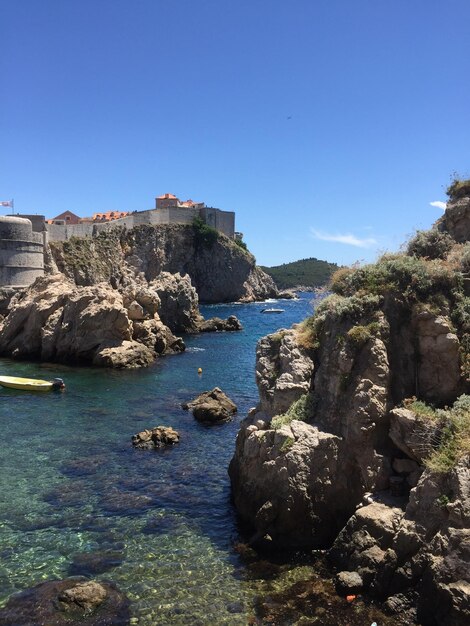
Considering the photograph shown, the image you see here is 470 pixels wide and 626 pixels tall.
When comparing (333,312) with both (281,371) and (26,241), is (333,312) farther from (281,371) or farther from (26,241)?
(26,241)

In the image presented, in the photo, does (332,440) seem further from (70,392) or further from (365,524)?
(70,392)

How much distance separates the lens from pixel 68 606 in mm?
9422

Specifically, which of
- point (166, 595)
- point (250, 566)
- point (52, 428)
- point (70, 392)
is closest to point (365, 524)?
point (250, 566)

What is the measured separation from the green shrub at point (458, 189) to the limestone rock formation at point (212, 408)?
12.3 metres

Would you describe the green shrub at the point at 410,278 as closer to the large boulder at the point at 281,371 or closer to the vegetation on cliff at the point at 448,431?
the large boulder at the point at 281,371

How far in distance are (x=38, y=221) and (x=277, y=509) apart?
189 feet

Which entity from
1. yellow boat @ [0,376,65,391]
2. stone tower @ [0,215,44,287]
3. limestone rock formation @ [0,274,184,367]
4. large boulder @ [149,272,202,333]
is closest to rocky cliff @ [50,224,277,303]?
stone tower @ [0,215,44,287]

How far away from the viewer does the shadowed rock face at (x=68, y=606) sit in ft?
30.0

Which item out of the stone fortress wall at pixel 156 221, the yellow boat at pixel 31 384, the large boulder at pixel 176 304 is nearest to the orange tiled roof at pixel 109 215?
the stone fortress wall at pixel 156 221

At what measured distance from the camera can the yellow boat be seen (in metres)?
27.8

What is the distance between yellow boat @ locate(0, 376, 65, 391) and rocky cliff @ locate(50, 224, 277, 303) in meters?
39.8

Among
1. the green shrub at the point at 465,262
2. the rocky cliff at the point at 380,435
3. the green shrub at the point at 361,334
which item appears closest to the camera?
the rocky cliff at the point at 380,435

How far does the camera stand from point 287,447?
38.4ft

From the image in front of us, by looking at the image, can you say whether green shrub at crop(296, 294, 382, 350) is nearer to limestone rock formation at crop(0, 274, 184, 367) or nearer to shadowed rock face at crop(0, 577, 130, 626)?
shadowed rock face at crop(0, 577, 130, 626)
